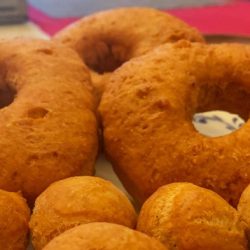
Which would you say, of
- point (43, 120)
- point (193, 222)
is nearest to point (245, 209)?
point (193, 222)

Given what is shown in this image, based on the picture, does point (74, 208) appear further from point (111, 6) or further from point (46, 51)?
point (111, 6)

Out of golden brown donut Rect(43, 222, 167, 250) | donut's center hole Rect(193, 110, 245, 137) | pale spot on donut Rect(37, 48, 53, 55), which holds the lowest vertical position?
donut's center hole Rect(193, 110, 245, 137)

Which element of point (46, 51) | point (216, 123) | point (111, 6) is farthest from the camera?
point (111, 6)

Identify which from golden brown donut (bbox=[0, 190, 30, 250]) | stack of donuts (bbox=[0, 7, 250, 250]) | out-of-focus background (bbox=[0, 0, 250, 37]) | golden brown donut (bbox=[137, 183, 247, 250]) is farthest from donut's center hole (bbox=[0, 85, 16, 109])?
out-of-focus background (bbox=[0, 0, 250, 37])

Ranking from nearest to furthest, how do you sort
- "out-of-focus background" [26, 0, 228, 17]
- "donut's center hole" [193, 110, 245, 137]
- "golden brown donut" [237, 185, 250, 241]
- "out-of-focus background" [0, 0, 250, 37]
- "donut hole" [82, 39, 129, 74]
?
"golden brown donut" [237, 185, 250, 241] → "donut's center hole" [193, 110, 245, 137] → "donut hole" [82, 39, 129, 74] → "out-of-focus background" [0, 0, 250, 37] → "out-of-focus background" [26, 0, 228, 17]

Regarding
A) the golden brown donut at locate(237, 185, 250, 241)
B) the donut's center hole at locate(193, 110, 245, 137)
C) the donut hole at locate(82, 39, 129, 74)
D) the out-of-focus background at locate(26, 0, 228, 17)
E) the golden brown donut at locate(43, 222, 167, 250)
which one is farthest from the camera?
the out-of-focus background at locate(26, 0, 228, 17)

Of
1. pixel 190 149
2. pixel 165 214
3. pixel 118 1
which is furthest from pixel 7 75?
pixel 118 1

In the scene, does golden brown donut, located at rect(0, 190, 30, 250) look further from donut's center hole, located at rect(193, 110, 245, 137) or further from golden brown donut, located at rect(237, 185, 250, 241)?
donut's center hole, located at rect(193, 110, 245, 137)
